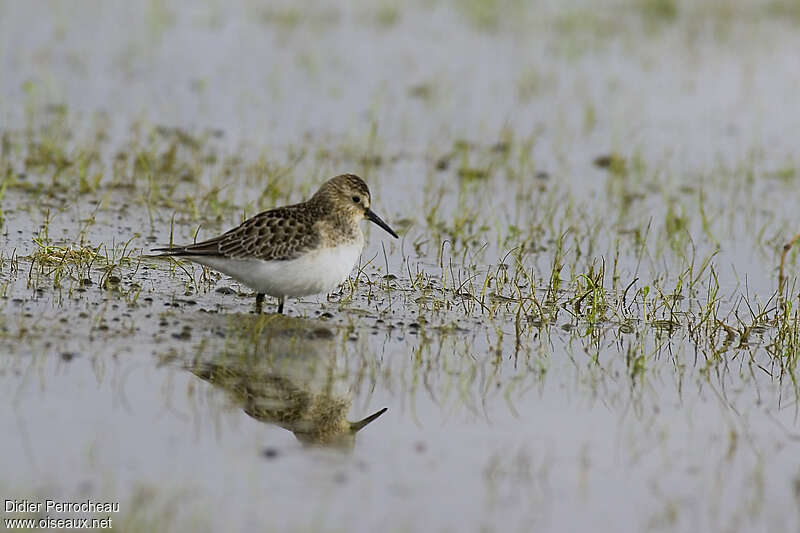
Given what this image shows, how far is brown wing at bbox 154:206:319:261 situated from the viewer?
977 centimetres

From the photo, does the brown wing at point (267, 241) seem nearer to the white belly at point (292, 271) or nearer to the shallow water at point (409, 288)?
the white belly at point (292, 271)

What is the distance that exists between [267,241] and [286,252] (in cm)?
20

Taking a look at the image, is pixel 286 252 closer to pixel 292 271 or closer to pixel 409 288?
pixel 292 271

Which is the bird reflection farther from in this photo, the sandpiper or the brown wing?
the brown wing

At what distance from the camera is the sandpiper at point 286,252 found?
31.9ft

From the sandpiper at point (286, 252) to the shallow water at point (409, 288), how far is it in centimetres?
36

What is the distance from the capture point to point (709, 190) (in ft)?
51.9

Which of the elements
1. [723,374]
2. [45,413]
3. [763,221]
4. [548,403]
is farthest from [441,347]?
[763,221]

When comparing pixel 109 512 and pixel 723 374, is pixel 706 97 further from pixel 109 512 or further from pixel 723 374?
pixel 109 512

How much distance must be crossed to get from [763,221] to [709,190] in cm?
130

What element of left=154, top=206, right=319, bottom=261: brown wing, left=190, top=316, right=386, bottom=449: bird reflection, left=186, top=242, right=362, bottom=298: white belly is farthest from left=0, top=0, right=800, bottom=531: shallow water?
left=154, top=206, right=319, bottom=261: brown wing

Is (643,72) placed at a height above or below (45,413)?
above

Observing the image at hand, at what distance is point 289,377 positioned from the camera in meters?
8.59

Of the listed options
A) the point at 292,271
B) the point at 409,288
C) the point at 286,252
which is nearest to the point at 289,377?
the point at 292,271
